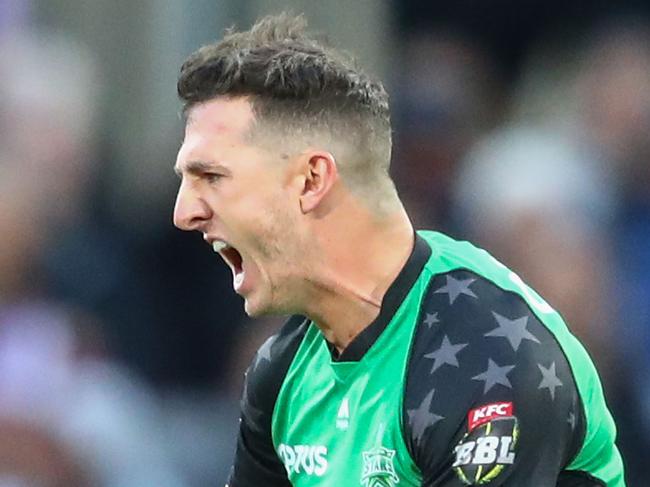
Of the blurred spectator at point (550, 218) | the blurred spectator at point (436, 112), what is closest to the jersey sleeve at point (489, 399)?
the blurred spectator at point (550, 218)

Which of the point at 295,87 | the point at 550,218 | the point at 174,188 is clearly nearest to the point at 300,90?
the point at 295,87

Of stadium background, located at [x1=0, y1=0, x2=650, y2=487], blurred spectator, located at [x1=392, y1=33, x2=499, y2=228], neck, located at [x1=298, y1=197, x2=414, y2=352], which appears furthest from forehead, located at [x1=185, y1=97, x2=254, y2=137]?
blurred spectator, located at [x1=392, y1=33, x2=499, y2=228]

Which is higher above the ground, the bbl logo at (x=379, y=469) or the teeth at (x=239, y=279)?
the teeth at (x=239, y=279)

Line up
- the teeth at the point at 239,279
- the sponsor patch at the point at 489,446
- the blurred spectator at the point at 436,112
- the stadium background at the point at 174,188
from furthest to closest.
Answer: the blurred spectator at the point at 436,112 → the stadium background at the point at 174,188 → the teeth at the point at 239,279 → the sponsor patch at the point at 489,446

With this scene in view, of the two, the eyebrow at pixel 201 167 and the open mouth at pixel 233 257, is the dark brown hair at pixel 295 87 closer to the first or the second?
the eyebrow at pixel 201 167

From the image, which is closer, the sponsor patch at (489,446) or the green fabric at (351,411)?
the sponsor patch at (489,446)

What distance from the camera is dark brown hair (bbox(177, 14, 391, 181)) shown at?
349 cm

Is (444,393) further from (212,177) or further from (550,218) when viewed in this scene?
(550,218)

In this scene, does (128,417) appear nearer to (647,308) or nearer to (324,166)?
(647,308)

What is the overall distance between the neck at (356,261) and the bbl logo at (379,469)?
0.29m

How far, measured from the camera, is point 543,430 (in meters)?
3.25

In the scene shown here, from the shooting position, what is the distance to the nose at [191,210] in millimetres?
3518

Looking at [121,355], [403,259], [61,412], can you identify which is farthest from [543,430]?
[121,355]

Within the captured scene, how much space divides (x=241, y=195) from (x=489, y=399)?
632mm
